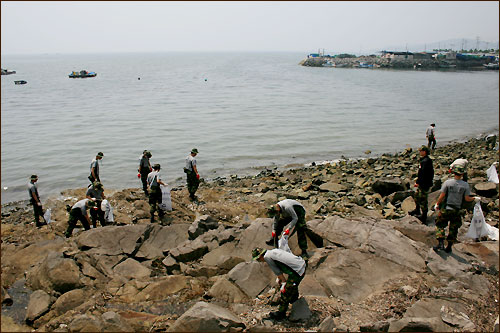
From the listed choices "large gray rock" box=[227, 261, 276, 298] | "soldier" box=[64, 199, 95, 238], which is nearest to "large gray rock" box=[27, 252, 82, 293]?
"soldier" box=[64, 199, 95, 238]

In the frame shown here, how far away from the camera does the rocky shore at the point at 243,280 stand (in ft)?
19.9

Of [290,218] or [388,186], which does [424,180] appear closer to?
[388,186]

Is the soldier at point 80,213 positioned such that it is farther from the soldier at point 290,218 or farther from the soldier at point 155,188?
the soldier at point 290,218

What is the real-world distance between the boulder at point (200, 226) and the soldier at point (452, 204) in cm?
589

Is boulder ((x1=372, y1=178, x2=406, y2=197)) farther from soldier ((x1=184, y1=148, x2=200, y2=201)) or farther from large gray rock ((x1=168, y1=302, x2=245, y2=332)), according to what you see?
large gray rock ((x1=168, y1=302, x2=245, y2=332))

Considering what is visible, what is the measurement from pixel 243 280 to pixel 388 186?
888 cm

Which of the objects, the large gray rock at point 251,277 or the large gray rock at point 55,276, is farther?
the large gray rock at point 55,276

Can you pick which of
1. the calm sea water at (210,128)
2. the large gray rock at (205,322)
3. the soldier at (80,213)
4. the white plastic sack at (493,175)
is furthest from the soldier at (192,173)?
the white plastic sack at (493,175)

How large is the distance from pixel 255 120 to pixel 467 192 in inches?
1198

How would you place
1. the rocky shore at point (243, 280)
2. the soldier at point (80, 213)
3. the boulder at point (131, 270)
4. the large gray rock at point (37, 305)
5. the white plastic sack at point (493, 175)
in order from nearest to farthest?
the rocky shore at point (243, 280) → the large gray rock at point (37, 305) → the boulder at point (131, 270) → the soldier at point (80, 213) → the white plastic sack at point (493, 175)

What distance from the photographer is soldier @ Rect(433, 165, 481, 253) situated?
7773mm

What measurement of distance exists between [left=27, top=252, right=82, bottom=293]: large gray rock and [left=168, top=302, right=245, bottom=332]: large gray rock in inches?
127

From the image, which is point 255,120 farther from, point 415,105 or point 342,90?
point 342,90

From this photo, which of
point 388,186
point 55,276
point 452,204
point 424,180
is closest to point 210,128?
point 388,186
